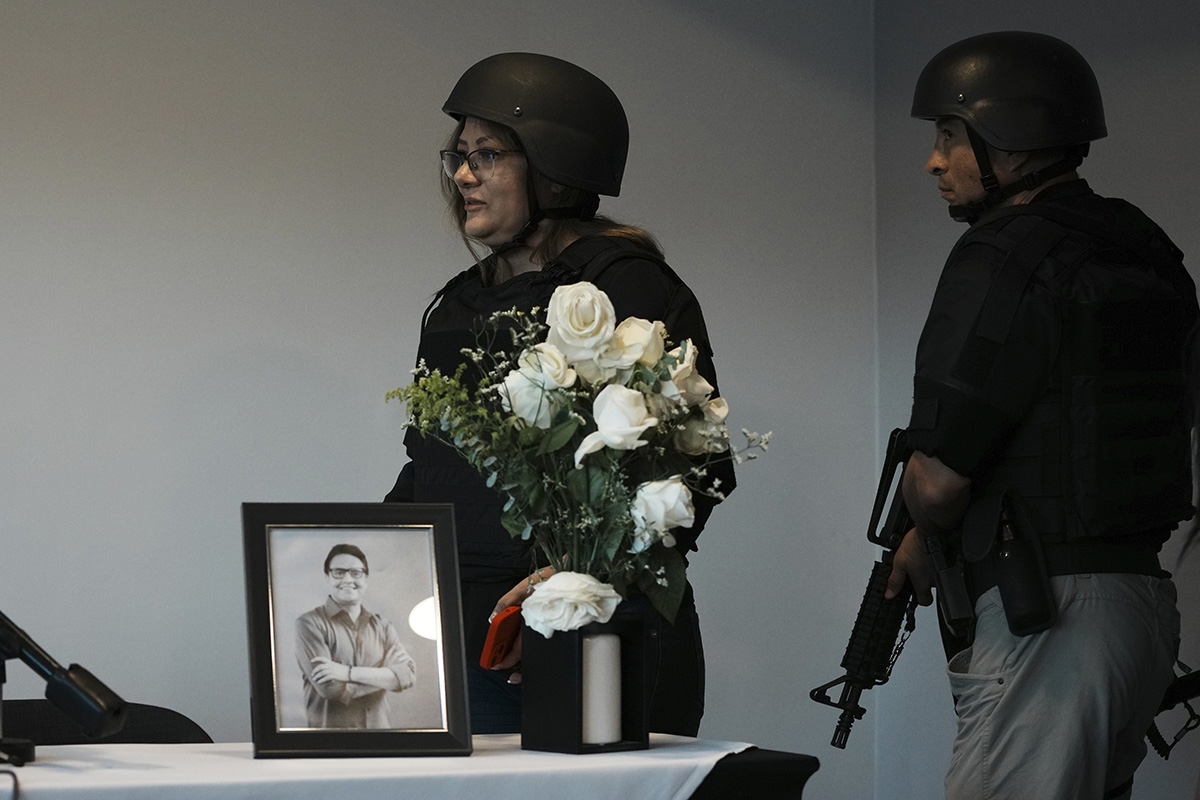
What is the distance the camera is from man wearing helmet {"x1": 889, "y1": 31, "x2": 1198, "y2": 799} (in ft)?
7.04

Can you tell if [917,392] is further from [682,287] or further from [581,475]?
[581,475]

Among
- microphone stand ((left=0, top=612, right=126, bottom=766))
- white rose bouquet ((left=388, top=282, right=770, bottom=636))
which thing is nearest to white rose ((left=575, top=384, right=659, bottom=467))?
white rose bouquet ((left=388, top=282, right=770, bottom=636))

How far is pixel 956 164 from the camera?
2443 mm

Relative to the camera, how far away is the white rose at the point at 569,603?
4.45ft

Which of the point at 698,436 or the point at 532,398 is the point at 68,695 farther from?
the point at 698,436

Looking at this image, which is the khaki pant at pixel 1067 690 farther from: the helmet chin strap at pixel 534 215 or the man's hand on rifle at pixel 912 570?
the helmet chin strap at pixel 534 215

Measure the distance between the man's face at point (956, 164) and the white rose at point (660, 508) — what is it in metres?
1.27

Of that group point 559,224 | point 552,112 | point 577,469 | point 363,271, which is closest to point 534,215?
point 559,224

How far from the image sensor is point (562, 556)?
144cm

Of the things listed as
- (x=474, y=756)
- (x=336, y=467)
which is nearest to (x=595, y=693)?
(x=474, y=756)

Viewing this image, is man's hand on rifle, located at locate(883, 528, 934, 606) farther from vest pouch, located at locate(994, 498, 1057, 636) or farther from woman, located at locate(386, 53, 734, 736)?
woman, located at locate(386, 53, 734, 736)

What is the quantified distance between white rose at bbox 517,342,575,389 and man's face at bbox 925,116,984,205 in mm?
1267

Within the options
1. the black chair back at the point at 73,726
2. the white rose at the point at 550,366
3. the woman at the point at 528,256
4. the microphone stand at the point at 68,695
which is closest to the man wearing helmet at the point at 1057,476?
the woman at the point at 528,256

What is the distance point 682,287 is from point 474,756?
0.89 m
